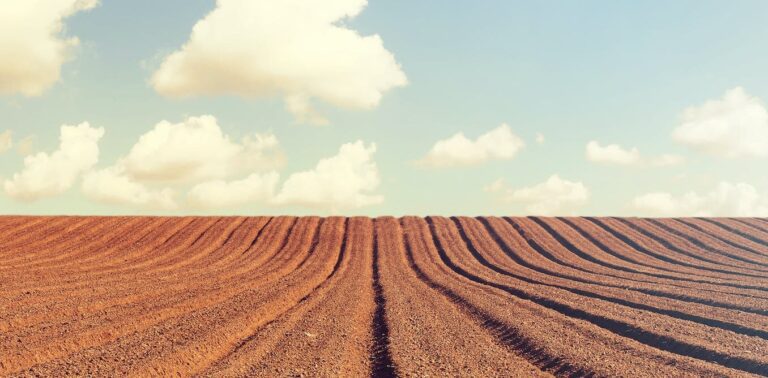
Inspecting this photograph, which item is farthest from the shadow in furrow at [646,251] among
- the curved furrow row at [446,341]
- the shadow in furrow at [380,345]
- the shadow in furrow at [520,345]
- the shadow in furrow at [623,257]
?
the shadow in furrow at [380,345]

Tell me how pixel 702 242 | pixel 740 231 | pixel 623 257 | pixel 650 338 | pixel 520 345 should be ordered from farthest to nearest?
1. pixel 740 231
2. pixel 702 242
3. pixel 623 257
4. pixel 650 338
5. pixel 520 345

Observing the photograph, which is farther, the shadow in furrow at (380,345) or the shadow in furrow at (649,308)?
the shadow in furrow at (649,308)

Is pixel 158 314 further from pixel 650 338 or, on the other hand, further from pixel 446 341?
pixel 650 338

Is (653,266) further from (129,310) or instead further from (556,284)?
(129,310)

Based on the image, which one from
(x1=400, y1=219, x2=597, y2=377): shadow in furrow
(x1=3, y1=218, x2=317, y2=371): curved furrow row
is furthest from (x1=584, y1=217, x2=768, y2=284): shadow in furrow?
(x1=3, y1=218, x2=317, y2=371): curved furrow row

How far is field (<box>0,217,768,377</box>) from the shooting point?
40.5 ft

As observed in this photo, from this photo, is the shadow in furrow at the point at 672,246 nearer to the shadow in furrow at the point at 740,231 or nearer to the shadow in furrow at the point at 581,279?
the shadow in furrow at the point at 740,231

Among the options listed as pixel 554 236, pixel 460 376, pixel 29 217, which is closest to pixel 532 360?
pixel 460 376

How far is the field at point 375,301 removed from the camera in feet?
40.5

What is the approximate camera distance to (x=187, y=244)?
4072 cm

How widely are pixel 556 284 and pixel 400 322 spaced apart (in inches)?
494

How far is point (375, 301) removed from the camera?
68.6 ft

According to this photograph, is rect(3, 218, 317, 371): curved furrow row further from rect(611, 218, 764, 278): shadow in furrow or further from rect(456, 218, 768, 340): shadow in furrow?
rect(611, 218, 764, 278): shadow in furrow

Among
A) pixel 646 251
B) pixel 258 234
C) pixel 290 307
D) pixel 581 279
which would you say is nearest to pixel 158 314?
pixel 290 307
